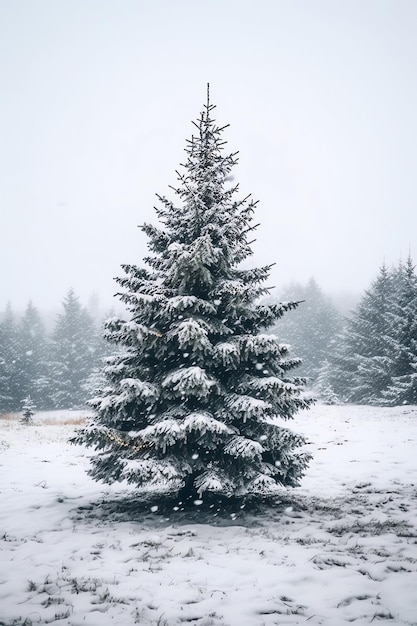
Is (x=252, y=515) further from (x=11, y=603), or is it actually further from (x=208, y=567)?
(x=11, y=603)

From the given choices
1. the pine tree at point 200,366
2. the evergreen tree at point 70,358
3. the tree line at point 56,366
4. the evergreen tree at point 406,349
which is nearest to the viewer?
the pine tree at point 200,366

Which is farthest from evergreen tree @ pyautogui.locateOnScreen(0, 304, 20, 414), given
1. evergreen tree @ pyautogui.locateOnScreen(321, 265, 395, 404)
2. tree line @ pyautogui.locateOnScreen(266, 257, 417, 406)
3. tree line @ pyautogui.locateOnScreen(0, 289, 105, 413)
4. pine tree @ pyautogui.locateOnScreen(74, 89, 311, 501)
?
pine tree @ pyautogui.locateOnScreen(74, 89, 311, 501)

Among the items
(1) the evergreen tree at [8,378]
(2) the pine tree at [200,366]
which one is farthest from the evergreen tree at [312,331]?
(2) the pine tree at [200,366]

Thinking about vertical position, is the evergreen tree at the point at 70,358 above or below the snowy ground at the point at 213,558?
above

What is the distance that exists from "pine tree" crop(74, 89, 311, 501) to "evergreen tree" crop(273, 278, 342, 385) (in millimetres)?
43590

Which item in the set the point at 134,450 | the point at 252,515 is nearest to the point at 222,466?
the point at 252,515

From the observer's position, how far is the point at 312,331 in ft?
183

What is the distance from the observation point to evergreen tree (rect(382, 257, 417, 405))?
26234mm

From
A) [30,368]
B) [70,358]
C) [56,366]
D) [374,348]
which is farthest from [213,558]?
[30,368]

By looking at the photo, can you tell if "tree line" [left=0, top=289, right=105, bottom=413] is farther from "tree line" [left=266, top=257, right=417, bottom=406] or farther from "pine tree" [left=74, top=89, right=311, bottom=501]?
"pine tree" [left=74, top=89, right=311, bottom=501]

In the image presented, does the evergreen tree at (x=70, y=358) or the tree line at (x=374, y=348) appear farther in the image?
the evergreen tree at (x=70, y=358)

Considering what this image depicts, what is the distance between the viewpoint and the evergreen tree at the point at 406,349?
26234 millimetres

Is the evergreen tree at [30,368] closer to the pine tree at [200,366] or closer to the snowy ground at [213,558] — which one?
the snowy ground at [213,558]

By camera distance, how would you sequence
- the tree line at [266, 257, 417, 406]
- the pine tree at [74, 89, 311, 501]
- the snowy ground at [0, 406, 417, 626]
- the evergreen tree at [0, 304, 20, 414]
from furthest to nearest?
1. the evergreen tree at [0, 304, 20, 414]
2. the tree line at [266, 257, 417, 406]
3. the pine tree at [74, 89, 311, 501]
4. the snowy ground at [0, 406, 417, 626]
